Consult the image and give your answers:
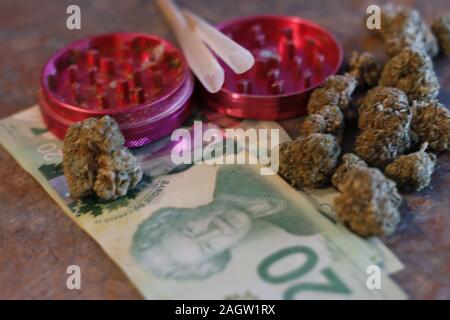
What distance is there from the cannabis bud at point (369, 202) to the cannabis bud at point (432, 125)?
17cm

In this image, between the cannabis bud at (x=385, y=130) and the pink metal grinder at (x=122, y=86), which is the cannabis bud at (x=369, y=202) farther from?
the pink metal grinder at (x=122, y=86)

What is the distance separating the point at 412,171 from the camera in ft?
3.04

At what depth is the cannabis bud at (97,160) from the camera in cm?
93

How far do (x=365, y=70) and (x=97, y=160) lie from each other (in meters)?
0.52

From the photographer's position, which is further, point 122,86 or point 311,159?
point 122,86

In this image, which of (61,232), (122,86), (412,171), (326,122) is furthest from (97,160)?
(412,171)

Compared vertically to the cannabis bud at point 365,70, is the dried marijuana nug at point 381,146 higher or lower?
lower

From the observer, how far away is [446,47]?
126cm

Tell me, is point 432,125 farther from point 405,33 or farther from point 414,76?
point 405,33

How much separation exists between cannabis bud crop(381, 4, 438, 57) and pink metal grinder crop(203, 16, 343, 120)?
118 mm

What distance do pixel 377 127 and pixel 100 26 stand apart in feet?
2.48
